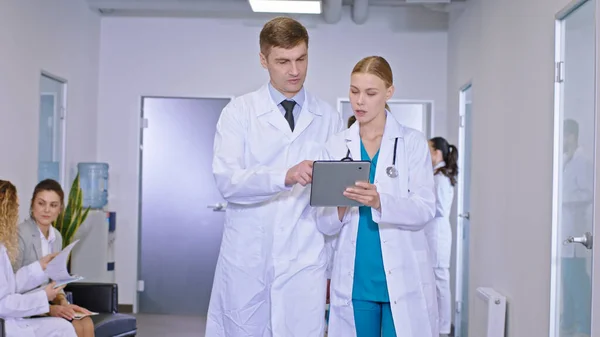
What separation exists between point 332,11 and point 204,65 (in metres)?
1.39

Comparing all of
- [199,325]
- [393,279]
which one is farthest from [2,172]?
[393,279]

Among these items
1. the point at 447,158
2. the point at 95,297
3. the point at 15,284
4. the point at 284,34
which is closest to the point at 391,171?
the point at 284,34

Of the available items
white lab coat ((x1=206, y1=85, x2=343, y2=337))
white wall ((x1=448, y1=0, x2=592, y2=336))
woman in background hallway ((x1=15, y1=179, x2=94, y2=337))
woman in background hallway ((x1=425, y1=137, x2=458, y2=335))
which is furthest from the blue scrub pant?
woman in background hallway ((x1=425, y1=137, x2=458, y2=335))

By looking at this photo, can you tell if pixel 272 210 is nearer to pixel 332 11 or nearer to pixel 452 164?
pixel 452 164

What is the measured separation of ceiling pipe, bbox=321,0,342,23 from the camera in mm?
6438

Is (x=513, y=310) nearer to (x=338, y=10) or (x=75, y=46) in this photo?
(x=338, y=10)

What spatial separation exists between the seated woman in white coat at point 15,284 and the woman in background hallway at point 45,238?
0.35 metres

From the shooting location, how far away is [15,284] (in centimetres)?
361

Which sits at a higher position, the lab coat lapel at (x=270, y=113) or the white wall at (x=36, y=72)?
the white wall at (x=36, y=72)

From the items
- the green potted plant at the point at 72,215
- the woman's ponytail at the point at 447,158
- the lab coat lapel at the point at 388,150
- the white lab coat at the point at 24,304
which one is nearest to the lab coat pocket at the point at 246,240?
the lab coat lapel at the point at 388,150

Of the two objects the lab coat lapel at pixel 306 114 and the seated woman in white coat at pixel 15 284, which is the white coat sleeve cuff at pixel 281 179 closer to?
the lab coat lapel at pixel 306 114

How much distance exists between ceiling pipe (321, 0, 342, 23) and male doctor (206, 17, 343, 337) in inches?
161

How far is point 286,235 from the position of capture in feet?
7.74

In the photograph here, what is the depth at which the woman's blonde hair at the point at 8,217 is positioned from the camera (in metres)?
3.44
